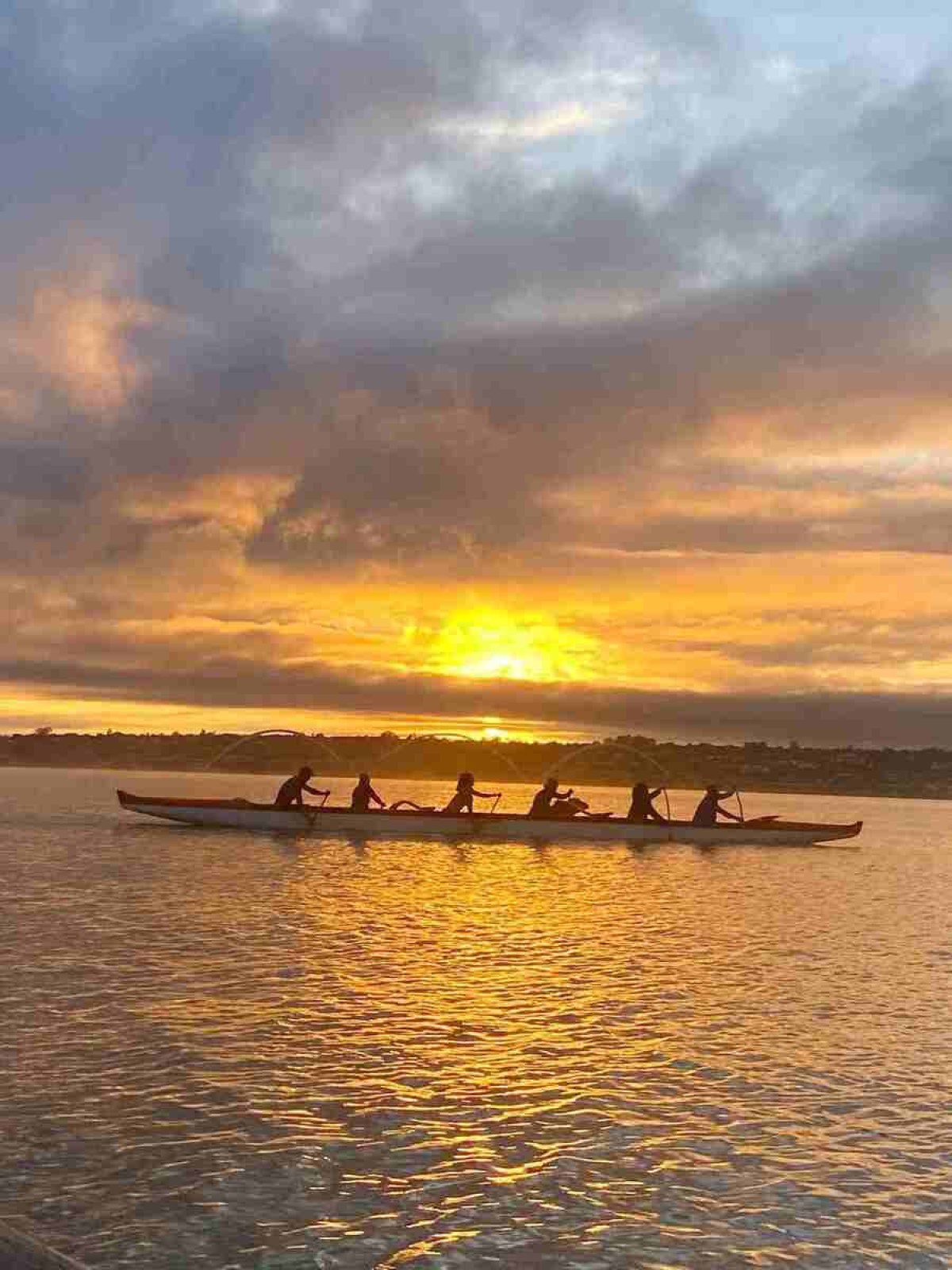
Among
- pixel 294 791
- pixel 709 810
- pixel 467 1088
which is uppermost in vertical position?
pixel 294 791

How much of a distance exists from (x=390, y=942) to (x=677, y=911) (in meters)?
11.3

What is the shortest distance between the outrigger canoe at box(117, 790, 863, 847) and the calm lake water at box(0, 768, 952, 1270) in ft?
58.9

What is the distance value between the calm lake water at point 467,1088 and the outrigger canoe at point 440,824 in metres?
18.0

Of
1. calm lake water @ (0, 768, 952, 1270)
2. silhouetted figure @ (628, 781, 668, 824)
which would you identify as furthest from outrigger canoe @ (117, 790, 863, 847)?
calm lake water @ (0, 768, 952, 1270)

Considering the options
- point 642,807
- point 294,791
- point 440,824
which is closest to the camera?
point 440,824

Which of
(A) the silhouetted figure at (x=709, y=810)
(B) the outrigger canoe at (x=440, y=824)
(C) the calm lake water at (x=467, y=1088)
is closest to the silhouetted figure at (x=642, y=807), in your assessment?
(B) the outrigger canoe at (x=440, y=824)

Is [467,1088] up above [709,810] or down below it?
below

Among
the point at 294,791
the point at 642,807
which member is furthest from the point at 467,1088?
the point at 294,791

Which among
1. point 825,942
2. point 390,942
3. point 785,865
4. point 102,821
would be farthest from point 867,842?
point 390,942

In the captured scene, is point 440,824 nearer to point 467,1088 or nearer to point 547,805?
point 547,805

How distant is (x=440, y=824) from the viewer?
4938 cm

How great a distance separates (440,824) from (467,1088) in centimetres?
3569

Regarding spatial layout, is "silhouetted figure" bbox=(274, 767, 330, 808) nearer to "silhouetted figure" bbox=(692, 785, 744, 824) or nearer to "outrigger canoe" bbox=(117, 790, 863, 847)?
"outrigger canoe" bbox=(117, 790, 863, 847)

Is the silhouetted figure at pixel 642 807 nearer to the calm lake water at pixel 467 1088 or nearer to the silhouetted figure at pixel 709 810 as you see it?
the silhouetted figure at pixel 709 810
